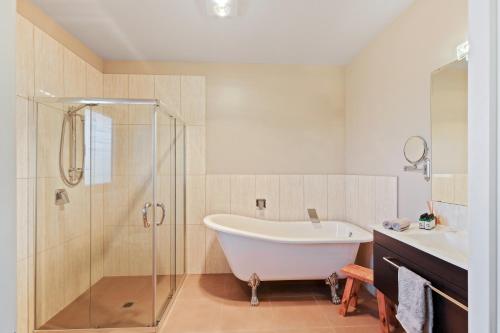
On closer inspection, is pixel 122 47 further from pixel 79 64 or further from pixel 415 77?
pixel 415 77

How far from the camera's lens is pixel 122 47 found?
2781 mm

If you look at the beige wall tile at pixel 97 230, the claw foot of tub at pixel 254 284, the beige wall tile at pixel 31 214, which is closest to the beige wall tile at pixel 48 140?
the beige wall tile at pixel 31 214

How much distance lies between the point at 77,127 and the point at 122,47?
3.55ft

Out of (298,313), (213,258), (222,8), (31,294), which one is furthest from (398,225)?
(31,294)

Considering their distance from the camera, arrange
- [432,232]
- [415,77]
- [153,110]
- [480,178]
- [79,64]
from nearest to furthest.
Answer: [480,178]
[432,232]
[415,77]
[153,110]
[79,64]

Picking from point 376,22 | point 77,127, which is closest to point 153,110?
point 77,127

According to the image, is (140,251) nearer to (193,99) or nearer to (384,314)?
(193,99)

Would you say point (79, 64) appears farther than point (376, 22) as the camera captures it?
Yes

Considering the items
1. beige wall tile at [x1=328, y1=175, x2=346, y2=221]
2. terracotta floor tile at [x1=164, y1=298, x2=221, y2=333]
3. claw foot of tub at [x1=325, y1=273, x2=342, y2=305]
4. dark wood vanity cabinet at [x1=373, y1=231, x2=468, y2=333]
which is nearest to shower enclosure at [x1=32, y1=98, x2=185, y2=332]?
terracotta floor tile at [x1=164, y1=298, x2=221, y2=333]

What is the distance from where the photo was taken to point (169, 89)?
3133 millimetres

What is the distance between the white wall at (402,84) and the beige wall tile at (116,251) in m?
2.40

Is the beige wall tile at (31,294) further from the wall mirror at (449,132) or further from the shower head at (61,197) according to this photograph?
the wall mirror at (449,132)

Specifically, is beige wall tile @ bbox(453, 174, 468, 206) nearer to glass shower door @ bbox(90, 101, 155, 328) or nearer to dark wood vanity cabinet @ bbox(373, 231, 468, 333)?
dark wood vanity cabinet @ bbox(373, 231, 468, 333)

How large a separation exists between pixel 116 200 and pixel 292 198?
191 centimetres
